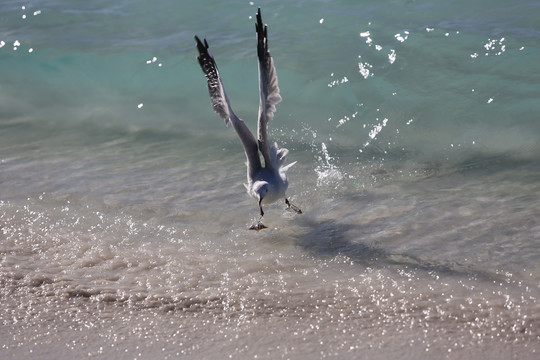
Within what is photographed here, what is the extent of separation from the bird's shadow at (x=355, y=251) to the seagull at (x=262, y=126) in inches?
14.6

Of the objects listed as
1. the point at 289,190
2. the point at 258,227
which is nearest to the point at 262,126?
the point at 258,227

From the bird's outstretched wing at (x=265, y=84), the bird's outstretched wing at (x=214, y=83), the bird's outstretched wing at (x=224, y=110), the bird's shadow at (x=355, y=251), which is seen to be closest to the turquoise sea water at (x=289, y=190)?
the bird's shadow at (x=355, y=251)

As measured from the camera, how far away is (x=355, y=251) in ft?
16.5

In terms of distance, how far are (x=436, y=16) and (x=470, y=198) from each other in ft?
18.2

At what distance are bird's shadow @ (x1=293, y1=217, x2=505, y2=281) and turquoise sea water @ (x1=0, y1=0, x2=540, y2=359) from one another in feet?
0.07

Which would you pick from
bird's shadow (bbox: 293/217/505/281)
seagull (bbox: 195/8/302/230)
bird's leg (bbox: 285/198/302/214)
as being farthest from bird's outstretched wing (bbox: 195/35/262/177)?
bird's shadow (bbox: 293/217/505/281)

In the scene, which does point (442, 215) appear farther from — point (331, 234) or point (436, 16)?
point (436, 16)

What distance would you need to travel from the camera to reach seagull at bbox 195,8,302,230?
5.47m

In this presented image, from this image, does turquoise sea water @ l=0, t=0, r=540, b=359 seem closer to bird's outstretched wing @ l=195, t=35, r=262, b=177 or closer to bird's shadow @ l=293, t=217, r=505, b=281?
bird's shadow @ l=293, t=217, r=505, b=281

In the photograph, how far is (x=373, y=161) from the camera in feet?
23.9

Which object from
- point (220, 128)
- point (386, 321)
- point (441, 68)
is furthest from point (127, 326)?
point (441, 68)

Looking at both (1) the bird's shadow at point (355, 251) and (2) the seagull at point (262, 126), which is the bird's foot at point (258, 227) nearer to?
(2) the seagull at point (262, 126)

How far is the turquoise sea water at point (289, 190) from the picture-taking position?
4.03 m

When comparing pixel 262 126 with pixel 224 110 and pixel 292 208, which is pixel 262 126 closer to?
pixel 224 110
